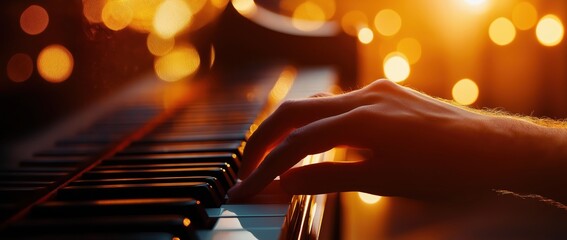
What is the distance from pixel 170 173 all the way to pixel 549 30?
3.85 m

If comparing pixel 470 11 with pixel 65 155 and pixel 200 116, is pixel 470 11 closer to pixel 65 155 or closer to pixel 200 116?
pixel 200 116

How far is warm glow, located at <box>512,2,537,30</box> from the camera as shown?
408cm

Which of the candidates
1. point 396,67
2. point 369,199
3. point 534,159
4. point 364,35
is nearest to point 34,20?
point 534,159

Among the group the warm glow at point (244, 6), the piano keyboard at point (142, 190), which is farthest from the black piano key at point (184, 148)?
the warm glow at point (244, 6)

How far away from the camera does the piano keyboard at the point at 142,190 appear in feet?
2.39

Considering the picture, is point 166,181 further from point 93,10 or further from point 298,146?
point 93,10

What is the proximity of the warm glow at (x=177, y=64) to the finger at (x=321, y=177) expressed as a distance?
711 mm

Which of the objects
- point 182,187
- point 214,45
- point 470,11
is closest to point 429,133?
point 182,187

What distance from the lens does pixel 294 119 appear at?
3.09ft

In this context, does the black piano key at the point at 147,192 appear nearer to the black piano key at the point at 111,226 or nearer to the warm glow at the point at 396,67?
the black piano key at the point at 111,226

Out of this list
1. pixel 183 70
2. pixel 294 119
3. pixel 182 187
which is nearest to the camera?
pixel 182 187

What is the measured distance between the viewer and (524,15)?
4121 millimetres

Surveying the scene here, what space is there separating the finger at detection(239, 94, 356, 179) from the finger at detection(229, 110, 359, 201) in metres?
0.06

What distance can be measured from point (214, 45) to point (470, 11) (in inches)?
114
